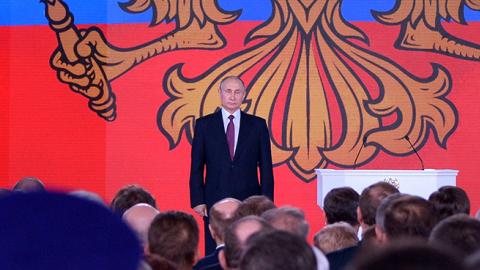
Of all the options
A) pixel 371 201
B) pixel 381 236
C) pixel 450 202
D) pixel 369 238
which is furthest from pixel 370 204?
pixel 381 236

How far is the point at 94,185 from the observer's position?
26.2 feet

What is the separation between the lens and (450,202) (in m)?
4.04

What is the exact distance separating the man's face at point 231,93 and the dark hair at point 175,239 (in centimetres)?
244

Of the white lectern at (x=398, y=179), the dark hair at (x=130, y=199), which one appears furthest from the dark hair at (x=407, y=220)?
the white lectern at (x=398, y=179)

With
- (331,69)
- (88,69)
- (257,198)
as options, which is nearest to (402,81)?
(331,69)

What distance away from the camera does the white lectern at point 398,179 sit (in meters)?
5.94

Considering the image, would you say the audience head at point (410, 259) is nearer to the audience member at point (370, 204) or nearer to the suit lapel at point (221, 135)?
the audience member at point (370, 204)

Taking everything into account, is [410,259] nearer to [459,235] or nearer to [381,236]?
[459,235]

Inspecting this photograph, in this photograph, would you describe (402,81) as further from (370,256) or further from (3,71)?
(370,256)

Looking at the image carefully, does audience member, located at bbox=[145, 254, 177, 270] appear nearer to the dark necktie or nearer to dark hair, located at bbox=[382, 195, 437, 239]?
dark hair, located at bbox=[382, 195, 437, 239]

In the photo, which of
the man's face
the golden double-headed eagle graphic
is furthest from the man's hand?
the golden double-headed eagle graphic

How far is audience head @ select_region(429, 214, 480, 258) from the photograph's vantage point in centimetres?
201

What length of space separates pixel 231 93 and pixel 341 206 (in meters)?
1.18

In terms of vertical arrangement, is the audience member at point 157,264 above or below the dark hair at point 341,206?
above
